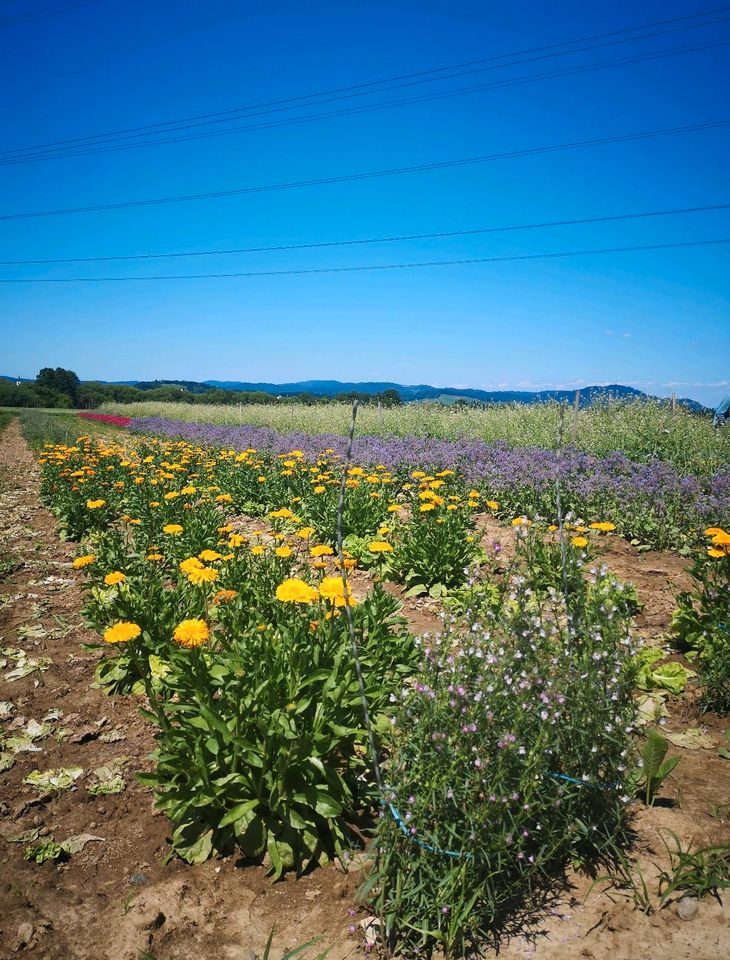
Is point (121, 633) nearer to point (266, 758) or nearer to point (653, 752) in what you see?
point (266, 758)

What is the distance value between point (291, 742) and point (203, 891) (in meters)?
0.73

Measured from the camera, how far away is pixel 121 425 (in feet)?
102

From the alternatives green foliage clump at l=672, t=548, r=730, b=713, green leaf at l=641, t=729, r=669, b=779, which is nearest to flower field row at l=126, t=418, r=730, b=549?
green foliage clump at l=672, t=548, r=730, b=713

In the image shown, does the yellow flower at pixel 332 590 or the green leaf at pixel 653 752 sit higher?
the yellow flower at pixel 332 590

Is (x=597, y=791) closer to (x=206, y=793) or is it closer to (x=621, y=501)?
(x=206, y=793)

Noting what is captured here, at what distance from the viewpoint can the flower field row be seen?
6867 millimetres

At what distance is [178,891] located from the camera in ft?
7.60

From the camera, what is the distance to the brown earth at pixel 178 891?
6.50 ft

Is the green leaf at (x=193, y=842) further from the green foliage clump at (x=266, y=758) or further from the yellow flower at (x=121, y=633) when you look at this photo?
the yellow flower at (x=121, y=633)

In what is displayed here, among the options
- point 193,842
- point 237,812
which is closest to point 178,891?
point 193,842

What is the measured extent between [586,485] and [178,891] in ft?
23.3

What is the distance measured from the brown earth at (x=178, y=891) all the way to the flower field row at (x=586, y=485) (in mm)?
3227

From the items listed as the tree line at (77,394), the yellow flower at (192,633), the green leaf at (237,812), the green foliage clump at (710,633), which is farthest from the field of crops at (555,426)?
the tree line at (77,394)

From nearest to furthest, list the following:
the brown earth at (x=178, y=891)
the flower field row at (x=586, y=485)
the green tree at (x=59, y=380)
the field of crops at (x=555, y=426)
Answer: the brown earth at (x=178, y=891)
the flower field row at (x=586, y=485)
the field of crops at (x=555, y=426)
the green tree at (x=59, y=380)
